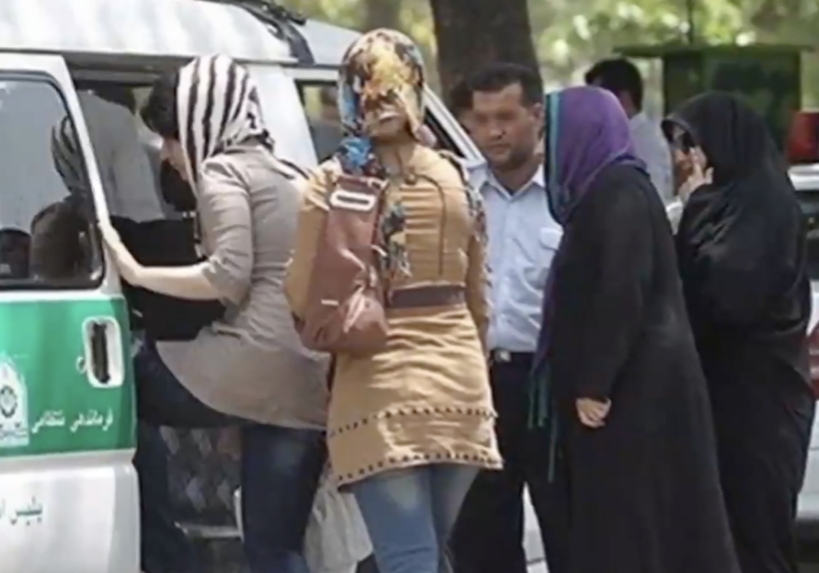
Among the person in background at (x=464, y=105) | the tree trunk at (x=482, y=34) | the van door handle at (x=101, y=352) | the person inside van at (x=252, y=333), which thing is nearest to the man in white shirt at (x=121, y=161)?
the person inside van at (x=252, y=333)

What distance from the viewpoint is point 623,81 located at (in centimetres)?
1182

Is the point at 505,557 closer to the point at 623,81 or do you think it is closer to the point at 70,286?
the point at 70,286

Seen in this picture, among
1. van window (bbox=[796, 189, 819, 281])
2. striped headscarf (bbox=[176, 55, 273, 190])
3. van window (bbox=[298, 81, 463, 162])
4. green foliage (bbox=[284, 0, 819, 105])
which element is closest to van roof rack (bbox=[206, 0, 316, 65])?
van window (bbox=[298, 81, 463, 162])

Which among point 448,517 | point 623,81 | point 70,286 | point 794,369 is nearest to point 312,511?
point 448,517

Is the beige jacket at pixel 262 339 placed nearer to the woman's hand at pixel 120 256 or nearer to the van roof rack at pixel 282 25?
the woman's hand at pixel 120 256

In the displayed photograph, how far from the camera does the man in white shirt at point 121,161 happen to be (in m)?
6.59

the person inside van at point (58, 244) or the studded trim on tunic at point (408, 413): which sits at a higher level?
the person inside van at point (58, 244)

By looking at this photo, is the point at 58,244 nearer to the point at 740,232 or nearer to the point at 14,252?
the point at 14,252

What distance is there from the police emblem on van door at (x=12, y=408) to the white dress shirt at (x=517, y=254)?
61.4 inches

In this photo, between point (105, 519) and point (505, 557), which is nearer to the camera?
point (105, 519)

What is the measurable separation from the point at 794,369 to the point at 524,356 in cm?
78

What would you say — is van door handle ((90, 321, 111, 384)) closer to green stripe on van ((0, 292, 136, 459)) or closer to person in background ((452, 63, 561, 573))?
green stripe on van ((0, 292, 136, 459))

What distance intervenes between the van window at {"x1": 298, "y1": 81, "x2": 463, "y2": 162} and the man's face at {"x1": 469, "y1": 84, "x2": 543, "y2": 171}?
0.28 m

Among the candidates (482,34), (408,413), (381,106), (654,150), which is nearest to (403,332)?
(408,413)
